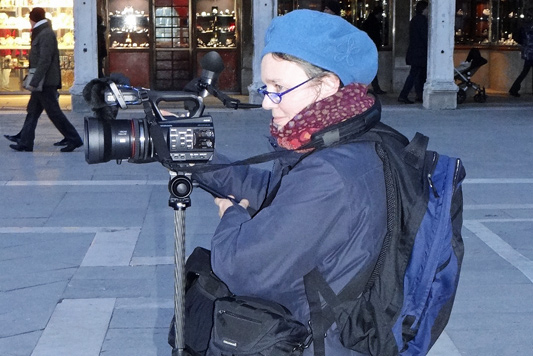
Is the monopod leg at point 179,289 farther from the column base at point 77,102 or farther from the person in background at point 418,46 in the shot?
the person in background at point 418,46

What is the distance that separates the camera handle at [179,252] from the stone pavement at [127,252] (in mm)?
2019

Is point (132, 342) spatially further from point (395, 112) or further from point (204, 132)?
point (395, 112)

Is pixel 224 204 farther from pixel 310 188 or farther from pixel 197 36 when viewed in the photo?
pixel 197 36

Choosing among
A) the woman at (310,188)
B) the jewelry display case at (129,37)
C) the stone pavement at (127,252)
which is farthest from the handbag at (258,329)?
the jewelry display case at (129,37)

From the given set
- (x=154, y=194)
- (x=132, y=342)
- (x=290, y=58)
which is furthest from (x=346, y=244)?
(x=154, y=194)

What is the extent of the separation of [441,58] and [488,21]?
3495 mm

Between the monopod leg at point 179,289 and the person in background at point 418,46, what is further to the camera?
the person in background at point 418,46

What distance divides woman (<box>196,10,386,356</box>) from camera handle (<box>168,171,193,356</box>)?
34 cm

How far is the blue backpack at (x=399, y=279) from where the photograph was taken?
2.29 meters

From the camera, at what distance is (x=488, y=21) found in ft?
61.4

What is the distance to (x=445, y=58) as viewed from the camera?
15727 mm

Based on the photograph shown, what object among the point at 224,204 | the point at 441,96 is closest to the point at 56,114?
the point at 441,96

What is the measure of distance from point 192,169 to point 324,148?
47 cm

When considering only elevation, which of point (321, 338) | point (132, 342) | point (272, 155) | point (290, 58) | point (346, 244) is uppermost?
point (290, 58)
